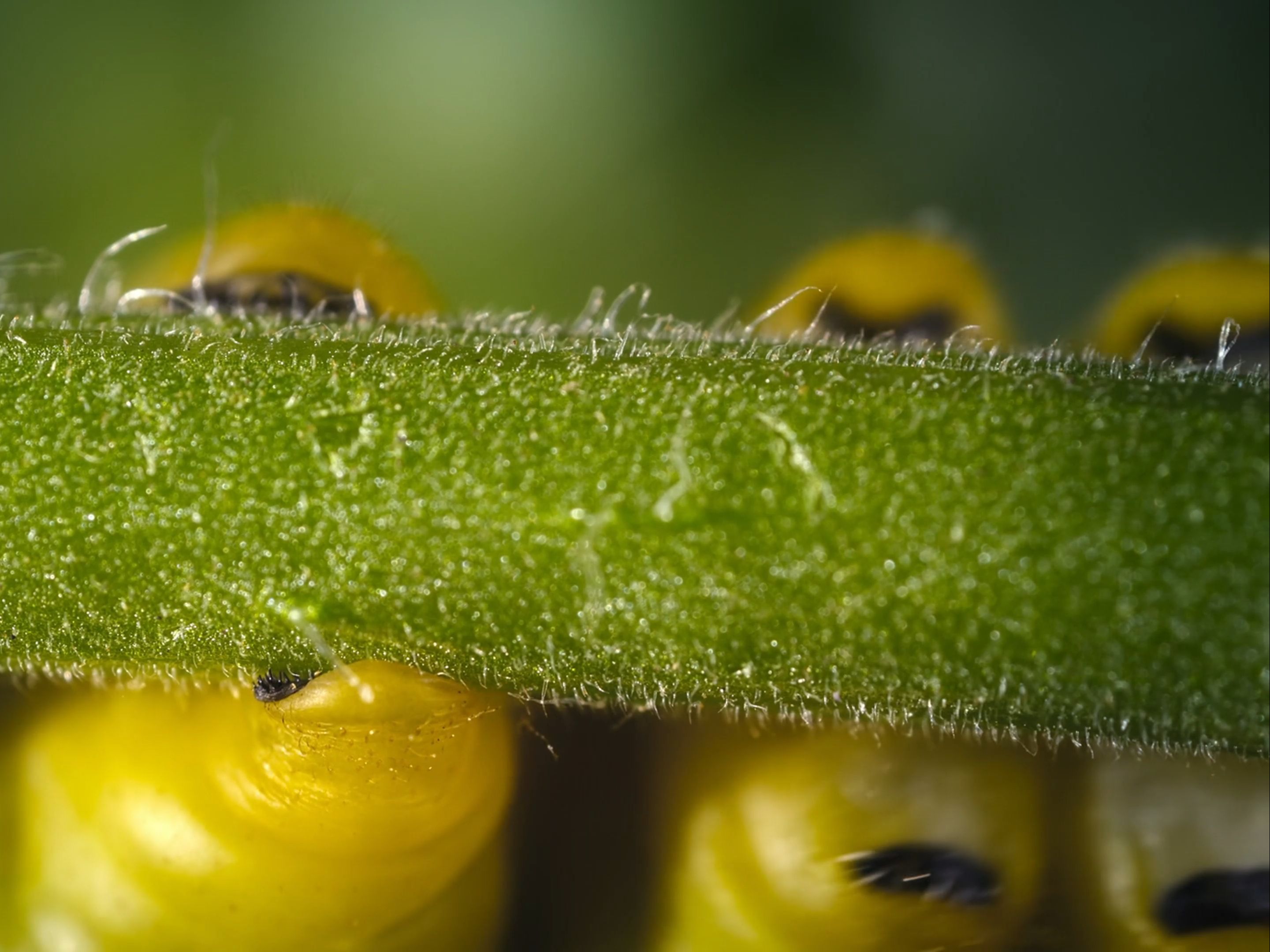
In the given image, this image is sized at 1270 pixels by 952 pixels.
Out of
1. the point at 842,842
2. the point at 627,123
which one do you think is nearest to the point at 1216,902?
the point at 842,842

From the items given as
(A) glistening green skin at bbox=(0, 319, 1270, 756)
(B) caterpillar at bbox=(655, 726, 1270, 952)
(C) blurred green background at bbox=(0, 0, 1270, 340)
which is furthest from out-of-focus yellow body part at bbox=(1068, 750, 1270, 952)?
(C) blurred green background at bbox=(0, 0, 1270, 340)

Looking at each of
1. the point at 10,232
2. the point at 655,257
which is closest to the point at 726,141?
the point at 655,257

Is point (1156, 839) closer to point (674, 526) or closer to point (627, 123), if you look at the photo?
point (674, 526)

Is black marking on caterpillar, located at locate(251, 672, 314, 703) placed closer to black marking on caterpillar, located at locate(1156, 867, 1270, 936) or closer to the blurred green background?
black marking on caterpillar, located at locate(1156, 867, 1270, 936)

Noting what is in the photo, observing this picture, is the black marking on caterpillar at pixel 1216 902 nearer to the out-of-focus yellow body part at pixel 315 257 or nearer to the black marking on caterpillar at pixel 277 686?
the black marking on caterpillar at pixel 277 686

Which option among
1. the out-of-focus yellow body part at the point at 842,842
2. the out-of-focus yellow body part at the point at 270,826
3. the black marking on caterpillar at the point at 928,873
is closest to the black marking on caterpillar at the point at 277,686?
the out-of-focus yellow body part at the point at 270,826

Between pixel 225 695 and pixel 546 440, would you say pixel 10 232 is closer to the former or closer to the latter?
pixel 225 695
